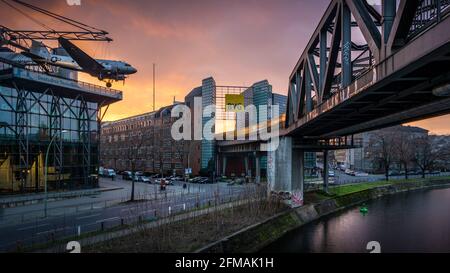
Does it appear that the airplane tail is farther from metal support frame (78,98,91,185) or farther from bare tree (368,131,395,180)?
bare tree (368,131,395,180)

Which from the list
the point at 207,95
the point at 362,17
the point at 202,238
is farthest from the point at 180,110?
the point at 362,17

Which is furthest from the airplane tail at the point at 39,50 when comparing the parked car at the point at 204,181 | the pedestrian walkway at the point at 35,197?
the parked car at the point at 204,181

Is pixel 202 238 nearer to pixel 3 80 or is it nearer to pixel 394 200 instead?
pixel 3 80

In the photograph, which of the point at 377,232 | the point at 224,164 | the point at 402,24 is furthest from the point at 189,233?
the point at 224,164

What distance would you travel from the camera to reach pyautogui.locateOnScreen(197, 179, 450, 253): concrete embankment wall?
74.9 ft

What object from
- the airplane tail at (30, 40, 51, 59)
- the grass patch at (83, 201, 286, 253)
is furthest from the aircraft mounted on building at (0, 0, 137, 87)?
the grass patch at (83, 201, 286, 253)

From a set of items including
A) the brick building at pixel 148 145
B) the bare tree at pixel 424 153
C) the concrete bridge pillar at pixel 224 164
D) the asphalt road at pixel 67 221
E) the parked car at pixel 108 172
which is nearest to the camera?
the asphalt road at pixel 67 221

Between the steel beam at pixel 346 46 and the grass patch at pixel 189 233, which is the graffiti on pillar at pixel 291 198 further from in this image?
the steel beam at pixel 346 46

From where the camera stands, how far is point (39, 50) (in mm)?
44125

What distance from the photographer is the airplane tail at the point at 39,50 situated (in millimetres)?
42000

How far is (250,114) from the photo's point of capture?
9031 centimetres

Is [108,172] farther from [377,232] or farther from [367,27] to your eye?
[367,27]

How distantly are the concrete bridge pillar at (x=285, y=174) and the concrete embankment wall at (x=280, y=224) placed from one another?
210cm

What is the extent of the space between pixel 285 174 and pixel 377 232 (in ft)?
42.5
